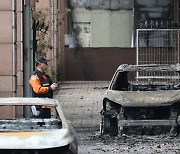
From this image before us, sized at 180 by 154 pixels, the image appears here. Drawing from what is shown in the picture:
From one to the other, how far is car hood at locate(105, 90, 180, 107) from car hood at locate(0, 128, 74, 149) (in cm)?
434

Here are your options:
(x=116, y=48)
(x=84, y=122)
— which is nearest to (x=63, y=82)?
(x=116, y=48)

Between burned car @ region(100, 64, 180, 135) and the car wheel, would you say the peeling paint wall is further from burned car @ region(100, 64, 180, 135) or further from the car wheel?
the car wheel

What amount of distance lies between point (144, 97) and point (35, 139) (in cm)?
512

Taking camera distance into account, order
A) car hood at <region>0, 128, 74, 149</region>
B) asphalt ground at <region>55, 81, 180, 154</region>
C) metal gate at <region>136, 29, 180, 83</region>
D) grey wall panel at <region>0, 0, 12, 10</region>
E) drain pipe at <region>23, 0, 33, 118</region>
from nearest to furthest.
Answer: car hood at <region>0, 128, 74, 149</region> → asphalt ground at <region>55, 81, 180, 154</region> → grey wall panel at <region>0, 0, 12, 10</region> → drain pipe at <region>23, 0, 33, 118</region> → metal gate at <region>136, 29, 180, 83</region>

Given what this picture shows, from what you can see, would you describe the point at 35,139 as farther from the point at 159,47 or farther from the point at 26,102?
the point at 159,47

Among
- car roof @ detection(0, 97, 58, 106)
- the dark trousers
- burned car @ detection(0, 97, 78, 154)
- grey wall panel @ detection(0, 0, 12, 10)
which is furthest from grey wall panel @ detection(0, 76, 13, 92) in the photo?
burned car @ detection(0, 97, 78, 154)

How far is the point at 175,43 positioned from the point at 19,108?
14.4 meters

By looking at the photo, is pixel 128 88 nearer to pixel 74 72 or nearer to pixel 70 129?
pixel 70 129

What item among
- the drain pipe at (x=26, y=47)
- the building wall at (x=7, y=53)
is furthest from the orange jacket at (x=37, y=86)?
the drain pipe at (x=26, y=47)

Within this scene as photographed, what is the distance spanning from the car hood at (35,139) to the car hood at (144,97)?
4341 millimetres

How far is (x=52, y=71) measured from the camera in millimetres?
24922

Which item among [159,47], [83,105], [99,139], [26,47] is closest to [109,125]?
[99,139]

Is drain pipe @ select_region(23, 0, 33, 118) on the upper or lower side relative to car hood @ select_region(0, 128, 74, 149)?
upper

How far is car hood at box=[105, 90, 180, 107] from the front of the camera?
11617 millimetres
